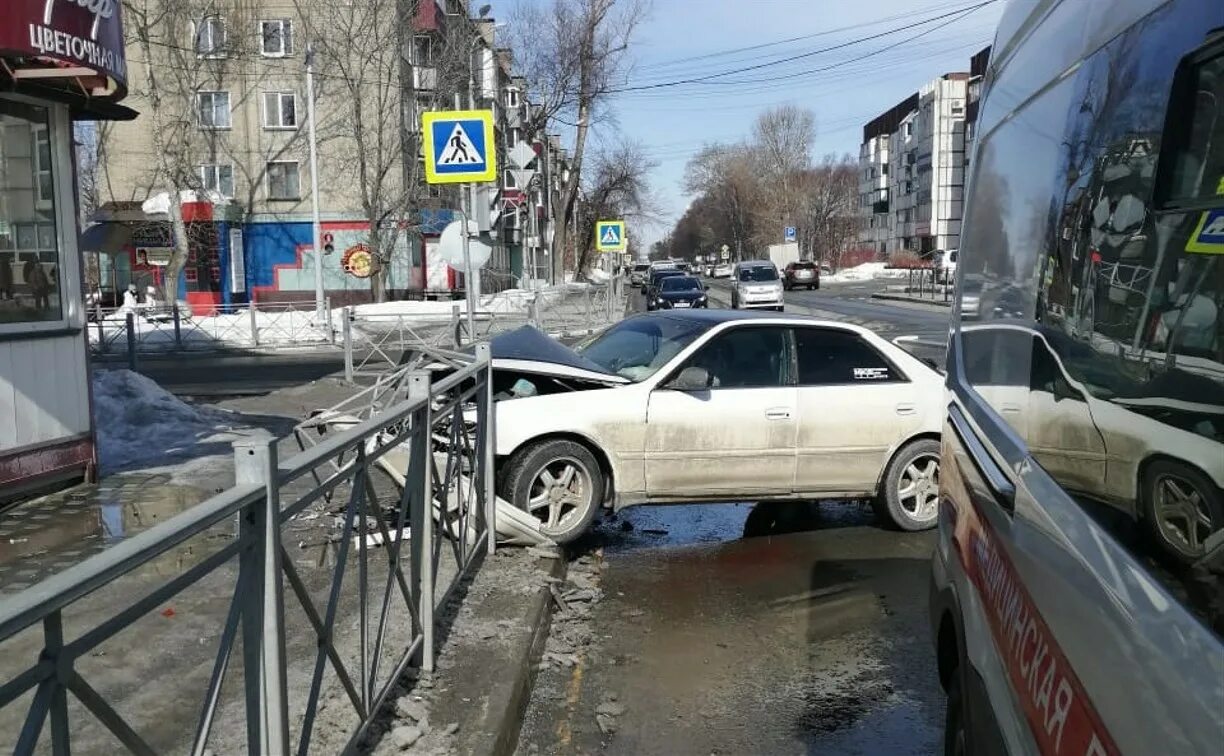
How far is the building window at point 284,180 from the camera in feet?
132

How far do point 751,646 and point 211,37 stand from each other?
39.9m

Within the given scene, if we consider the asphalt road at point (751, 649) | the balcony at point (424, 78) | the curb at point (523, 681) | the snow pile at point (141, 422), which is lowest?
the asphalt road at point (751, 649)

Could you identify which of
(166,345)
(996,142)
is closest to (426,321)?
(166,345)

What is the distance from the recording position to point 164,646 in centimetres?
281

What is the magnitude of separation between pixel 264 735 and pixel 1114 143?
7.86 ft

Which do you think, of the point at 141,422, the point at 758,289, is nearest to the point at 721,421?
the point at 141,422

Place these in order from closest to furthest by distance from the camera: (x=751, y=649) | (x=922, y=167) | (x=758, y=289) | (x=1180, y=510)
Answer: (x=1180, y=510) → (x=751, y=649) → (x=758, y=289) → (x=922, y=167)

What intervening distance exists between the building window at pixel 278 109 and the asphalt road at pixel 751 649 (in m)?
36.9

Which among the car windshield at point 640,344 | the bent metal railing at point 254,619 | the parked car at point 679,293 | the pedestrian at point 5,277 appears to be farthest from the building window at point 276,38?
the bent metal railing at point 254,619

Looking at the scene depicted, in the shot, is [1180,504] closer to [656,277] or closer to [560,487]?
[560,487]

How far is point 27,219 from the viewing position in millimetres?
7414

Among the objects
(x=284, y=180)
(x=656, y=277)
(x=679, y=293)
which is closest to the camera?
(x=679, y=293)

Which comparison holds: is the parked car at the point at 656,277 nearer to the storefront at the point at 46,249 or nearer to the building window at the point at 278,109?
the building window at the point at 278,109

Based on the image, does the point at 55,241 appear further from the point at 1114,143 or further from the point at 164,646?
the point at 1114,143
